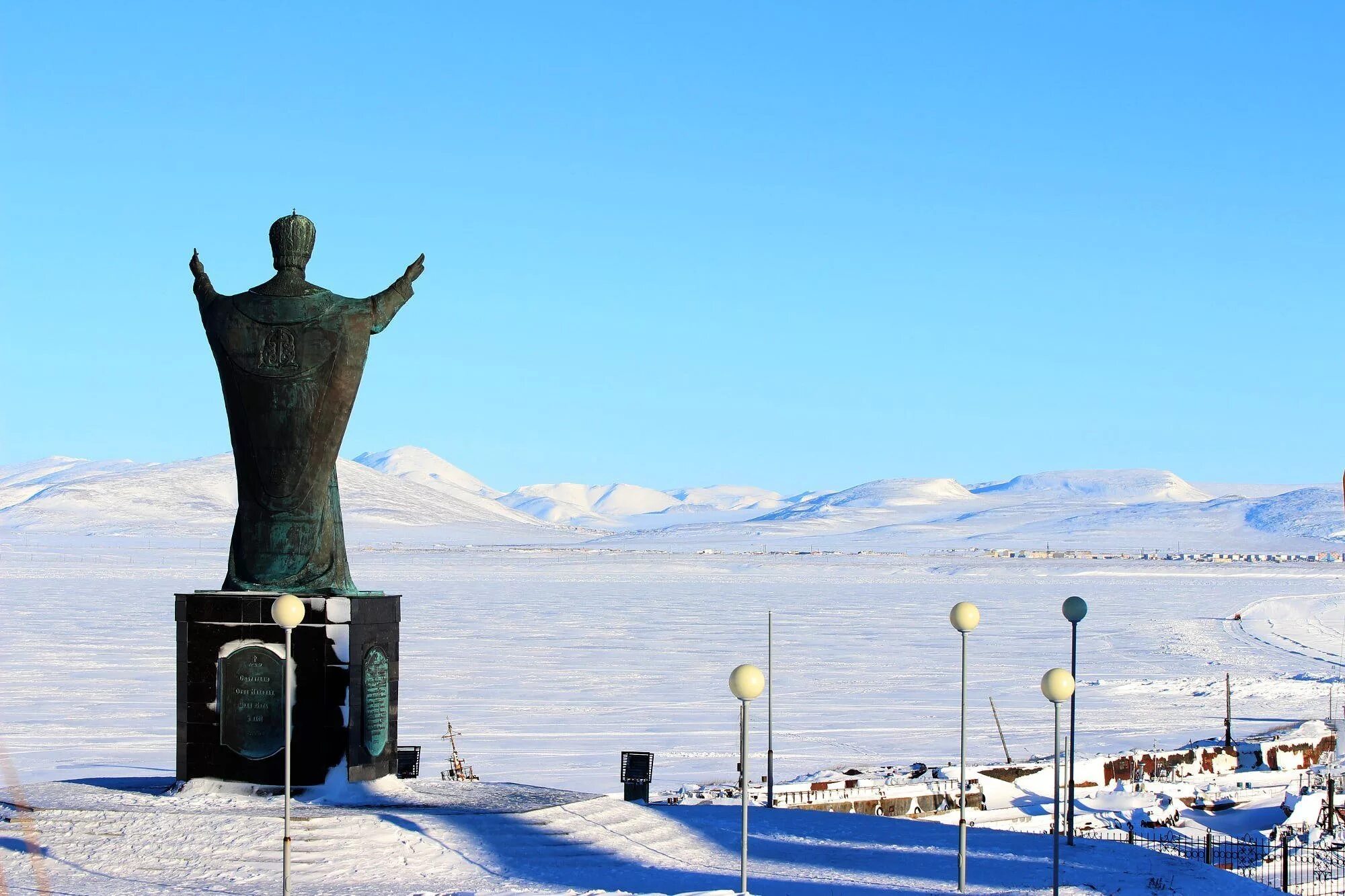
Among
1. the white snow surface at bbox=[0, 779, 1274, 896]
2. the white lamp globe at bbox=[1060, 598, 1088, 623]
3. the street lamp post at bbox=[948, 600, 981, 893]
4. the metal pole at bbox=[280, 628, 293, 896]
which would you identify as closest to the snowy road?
the white snow surface at bbox=[0, 779, 1274, 896]

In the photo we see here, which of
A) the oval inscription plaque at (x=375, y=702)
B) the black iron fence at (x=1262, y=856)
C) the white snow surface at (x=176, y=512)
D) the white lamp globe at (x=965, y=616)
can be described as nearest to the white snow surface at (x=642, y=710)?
the oval inscription plaque at (x=375, y=702)

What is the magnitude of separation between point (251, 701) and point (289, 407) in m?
2.81

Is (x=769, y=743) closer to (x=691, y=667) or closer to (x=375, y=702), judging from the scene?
(x=375, y=702)

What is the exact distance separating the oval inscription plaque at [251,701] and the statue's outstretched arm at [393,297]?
11.0 ft

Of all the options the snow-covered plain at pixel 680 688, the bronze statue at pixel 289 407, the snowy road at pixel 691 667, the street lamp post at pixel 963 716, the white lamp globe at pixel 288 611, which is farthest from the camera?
the snowy road at pixel 691 667

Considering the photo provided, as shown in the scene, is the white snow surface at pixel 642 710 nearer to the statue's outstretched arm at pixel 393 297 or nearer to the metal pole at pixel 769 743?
the metal pole at pixel 769 743

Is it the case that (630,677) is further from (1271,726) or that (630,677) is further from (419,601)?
(419,601)

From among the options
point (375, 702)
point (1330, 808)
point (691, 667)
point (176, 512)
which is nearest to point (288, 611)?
point (375, 702)

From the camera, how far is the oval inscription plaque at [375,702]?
14.7 m

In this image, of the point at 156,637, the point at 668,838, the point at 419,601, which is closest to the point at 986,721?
the point at 668,838

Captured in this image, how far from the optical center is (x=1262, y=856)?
64.6ft

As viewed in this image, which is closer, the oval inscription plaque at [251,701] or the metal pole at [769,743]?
the oval inscription plaque at [251,701]

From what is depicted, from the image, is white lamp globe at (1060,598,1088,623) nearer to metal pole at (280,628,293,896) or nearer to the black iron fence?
the black iron fence

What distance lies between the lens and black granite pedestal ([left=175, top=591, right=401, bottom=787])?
14.4m
